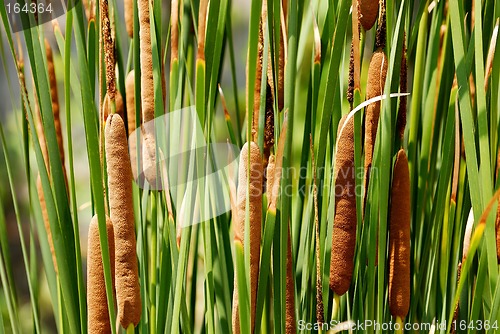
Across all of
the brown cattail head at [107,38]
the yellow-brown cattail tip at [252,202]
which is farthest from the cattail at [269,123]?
the brown cattail head at [107,38]

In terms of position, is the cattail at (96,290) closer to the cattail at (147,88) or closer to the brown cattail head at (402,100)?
the cattail at (147,88)

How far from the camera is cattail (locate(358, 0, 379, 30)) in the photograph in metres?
0.52

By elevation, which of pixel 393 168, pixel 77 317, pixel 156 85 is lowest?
pixel 77 317

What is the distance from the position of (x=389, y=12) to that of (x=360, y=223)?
232mm

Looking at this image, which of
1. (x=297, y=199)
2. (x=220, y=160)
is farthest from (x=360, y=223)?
(x=220, y=160)

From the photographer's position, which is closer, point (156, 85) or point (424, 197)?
point (156, 85)

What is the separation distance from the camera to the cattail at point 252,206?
51cm

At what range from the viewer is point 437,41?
0.67m

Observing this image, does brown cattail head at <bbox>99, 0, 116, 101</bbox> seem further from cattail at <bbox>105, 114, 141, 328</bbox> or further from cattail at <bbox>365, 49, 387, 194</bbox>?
cattail at <bbox>365, 49, 387, 194</bbox>

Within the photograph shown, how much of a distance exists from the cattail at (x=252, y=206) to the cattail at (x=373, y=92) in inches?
4.6

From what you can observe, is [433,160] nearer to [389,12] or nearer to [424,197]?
[424,197]

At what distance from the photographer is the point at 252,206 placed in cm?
51

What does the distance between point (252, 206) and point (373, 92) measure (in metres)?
0.17

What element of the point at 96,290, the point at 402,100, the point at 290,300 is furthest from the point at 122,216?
the point at 402,100
